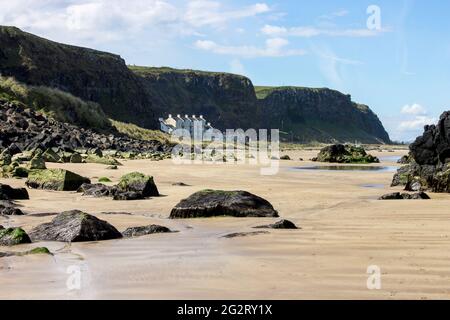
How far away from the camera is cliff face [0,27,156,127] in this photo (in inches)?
4417

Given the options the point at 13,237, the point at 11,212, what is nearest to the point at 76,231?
the point at 13,237

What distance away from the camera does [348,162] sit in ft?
167

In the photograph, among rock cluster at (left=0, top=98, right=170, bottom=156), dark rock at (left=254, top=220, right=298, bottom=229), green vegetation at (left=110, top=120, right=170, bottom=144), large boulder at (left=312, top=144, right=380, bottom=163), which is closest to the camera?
dark rock at (left=254, top=220, right=298, bottom=229)

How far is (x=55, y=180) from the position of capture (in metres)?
19.3

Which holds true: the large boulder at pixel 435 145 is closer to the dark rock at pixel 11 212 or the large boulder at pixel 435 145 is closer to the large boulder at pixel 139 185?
the large boulder at pixel 139 185

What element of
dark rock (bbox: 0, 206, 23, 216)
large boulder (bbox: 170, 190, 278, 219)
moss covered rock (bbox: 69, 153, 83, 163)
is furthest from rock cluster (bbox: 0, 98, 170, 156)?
large boulder (bbox: 170, 190, 278, 219)

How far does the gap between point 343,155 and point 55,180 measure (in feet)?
121

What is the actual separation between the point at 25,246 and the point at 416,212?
786cm

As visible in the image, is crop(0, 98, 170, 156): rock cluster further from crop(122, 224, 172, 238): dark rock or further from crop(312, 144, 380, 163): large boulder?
crop(122, 224, 172, 238): dark rock

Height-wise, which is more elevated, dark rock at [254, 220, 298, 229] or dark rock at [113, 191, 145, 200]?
dark rock at [254, 220, 298, 229]

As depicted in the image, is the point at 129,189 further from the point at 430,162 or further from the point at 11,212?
the point at 430,162

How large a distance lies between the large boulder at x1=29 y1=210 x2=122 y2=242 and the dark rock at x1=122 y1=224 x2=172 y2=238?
10.0 inches

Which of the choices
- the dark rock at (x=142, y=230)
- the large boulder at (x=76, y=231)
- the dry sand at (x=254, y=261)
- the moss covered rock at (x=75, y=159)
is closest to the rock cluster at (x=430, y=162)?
the dry sand at (x=254, y=261)
